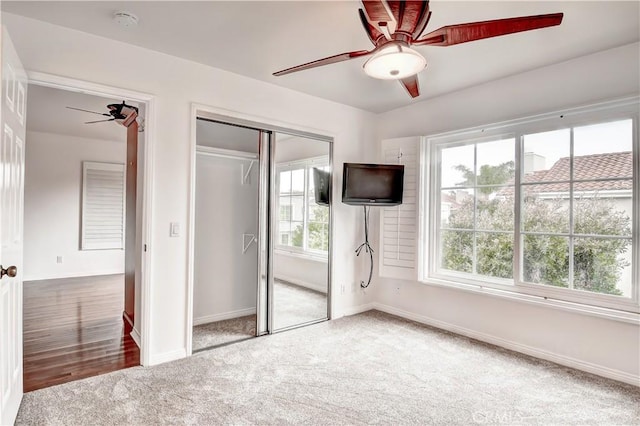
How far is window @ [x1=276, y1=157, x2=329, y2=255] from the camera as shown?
3.73 meters

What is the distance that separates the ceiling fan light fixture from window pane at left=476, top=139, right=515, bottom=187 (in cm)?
186

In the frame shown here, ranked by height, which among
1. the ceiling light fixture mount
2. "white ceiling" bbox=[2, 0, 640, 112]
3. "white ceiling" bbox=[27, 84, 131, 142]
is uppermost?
"white ceiling" bbox=[27, 84, 131, 142]

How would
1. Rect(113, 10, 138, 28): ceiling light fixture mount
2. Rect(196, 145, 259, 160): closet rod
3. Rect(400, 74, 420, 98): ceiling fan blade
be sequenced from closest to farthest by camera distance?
Rect(113, 10, 138, 28): ceiling light fixture mount
Rect(400, 74, 420, 98): ceiling fan blade
Rect(196, 145, 259, 160): closet rod

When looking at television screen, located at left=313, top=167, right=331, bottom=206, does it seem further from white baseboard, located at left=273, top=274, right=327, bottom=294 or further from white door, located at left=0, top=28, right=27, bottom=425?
white door, located at left=0, top=28, right=27, bottom=425

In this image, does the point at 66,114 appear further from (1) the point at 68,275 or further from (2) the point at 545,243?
(2) the point at 545,243

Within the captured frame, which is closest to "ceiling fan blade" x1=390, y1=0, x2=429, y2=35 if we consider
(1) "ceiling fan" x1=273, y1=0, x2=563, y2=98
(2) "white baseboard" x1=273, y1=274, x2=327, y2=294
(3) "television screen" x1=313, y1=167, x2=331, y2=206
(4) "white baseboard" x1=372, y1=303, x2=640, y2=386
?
(1) "ceiling fan" x1=273, y1=0, x2=563, y2=98

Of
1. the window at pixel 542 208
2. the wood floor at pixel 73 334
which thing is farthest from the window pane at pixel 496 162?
the wood floor at pixel 73 334

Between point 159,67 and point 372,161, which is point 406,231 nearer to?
point 372,161

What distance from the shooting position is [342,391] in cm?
247

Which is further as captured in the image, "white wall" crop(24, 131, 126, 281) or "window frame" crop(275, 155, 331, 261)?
"white wall" crop(24, 131, 126, 281)

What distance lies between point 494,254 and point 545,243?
1.58ft

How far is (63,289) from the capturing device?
17.8 ft

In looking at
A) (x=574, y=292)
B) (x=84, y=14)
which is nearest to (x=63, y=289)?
(x=84, y=14)

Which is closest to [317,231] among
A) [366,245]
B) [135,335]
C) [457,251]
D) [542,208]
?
[366,245]
